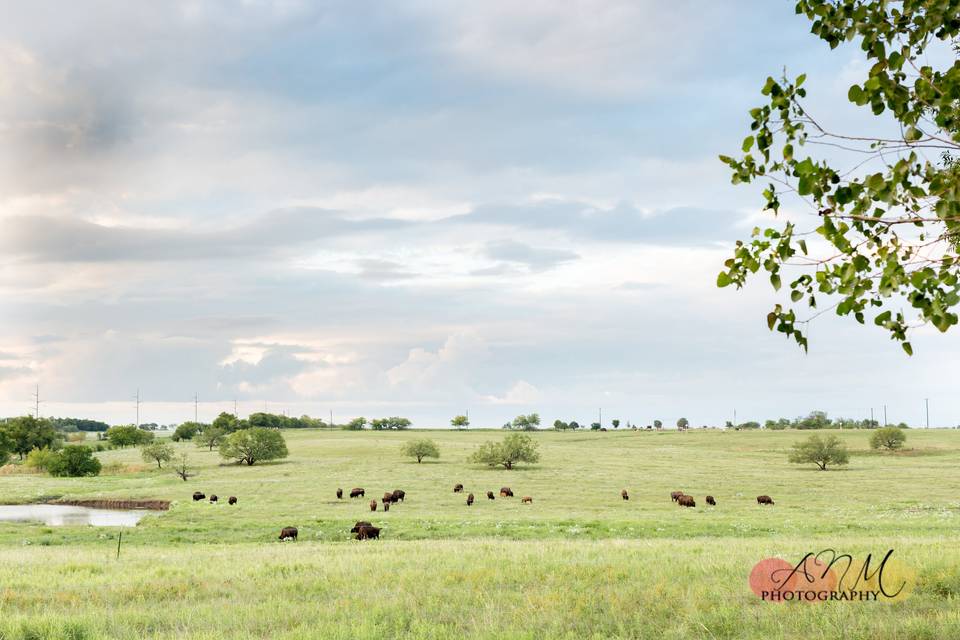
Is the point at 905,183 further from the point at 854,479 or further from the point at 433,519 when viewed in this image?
the point at 854,479

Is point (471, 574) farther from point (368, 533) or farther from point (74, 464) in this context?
point (74, 464)

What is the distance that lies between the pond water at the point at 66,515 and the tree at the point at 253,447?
31299 millimetres

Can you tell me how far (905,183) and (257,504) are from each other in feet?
171

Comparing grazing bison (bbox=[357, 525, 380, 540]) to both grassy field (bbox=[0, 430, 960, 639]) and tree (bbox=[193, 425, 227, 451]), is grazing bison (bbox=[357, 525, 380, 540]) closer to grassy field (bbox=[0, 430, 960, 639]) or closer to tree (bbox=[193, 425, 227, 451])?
grassy field (bbox=[0, 430, 960, 639])

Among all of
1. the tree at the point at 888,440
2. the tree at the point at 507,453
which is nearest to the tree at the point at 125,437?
the tree at the point at 507,453

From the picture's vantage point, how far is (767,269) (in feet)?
27.6

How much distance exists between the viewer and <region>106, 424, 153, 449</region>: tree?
152375 millimetres

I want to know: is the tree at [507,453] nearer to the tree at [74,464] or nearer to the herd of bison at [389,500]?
the herd of bison at [389,500]

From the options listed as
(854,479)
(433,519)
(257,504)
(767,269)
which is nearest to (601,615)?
(767,269)

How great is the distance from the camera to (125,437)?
15312 cm

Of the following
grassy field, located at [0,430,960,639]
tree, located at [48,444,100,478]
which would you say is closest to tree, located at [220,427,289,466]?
tree, located at [48,444,100,478]

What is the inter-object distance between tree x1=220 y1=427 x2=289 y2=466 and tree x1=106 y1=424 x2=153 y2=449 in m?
68.1

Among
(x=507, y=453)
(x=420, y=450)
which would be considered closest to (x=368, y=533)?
(x=507, y=453)

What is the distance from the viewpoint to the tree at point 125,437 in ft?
500
